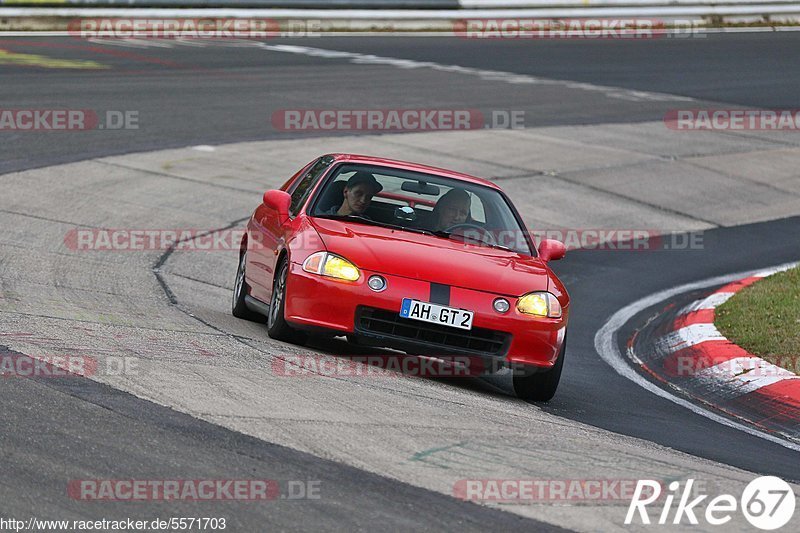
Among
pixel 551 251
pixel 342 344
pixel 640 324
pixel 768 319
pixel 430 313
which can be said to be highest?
pixel 551 251

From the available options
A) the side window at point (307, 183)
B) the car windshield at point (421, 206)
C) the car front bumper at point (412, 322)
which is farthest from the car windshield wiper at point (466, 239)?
the side window at point (307, 183)

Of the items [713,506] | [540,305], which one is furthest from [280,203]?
[713,506]

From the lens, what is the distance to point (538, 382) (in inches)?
336

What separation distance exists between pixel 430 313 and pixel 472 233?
4.28 feet

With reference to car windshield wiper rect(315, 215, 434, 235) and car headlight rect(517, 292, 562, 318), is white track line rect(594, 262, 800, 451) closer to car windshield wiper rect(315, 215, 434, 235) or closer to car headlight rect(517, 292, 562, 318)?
car headlight rect(517, 292, 562, 318)

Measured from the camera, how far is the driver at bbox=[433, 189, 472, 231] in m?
9.34

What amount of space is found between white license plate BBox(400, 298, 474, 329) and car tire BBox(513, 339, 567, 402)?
0.55 meters

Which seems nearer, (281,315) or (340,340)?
(281,315)

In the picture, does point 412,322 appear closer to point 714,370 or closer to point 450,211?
point 450,211

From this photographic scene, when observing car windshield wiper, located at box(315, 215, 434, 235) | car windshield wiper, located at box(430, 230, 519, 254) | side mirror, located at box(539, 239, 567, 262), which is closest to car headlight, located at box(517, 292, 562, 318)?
car windshield wiper, located at box(430, 230, 519, 254)

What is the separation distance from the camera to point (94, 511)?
16.5ft

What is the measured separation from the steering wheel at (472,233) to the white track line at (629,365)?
5.10ft

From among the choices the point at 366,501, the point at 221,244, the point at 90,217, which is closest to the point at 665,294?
the point at 221,244

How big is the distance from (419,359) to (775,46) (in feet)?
87.8
